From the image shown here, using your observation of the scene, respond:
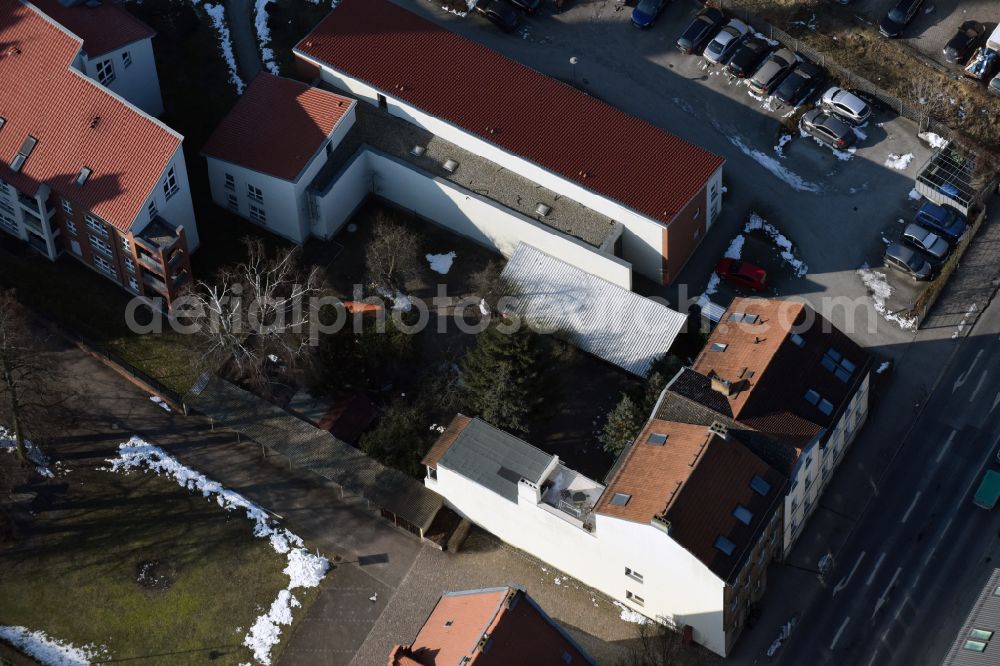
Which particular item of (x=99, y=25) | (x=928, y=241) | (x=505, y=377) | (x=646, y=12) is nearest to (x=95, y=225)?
(x=99, y=25)

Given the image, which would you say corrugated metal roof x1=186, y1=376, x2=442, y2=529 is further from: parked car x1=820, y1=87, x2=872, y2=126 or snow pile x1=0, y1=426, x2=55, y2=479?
parked car x1=820, y1=87, x2=872, y2=126

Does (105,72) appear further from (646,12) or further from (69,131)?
(646,12)

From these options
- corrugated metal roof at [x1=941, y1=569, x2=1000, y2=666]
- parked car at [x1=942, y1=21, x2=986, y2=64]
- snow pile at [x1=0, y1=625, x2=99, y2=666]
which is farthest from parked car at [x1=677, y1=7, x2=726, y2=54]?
snow pile at [x1=0, y1=625, x2=99, y2=666]

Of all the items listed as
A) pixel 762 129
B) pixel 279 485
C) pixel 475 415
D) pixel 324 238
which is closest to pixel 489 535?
pixel 475 415

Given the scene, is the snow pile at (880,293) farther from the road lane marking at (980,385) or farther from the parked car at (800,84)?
the parked car at (800,84)

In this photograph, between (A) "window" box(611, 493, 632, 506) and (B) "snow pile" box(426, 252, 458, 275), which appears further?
(B) "snow pile" box(426, 252, 458, 275)

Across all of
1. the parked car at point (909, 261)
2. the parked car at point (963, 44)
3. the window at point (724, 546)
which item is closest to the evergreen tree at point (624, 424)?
the window at point (724, 546)
